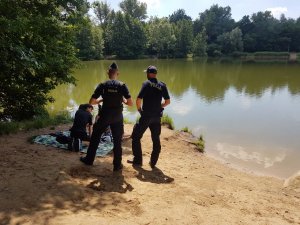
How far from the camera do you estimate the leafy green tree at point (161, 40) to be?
67.3 meters

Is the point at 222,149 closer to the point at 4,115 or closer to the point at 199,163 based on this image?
the point at 199,163

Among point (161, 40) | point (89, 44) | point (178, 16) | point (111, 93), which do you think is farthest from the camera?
point (178, 16)

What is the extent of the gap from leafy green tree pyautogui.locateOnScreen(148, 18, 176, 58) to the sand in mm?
61349

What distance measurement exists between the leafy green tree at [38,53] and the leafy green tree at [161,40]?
5662cm

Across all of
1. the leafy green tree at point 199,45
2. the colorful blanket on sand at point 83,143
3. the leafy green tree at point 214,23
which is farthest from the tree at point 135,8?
the colorful blanket on sand at point 83,143

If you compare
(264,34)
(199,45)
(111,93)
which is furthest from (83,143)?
(264,34)

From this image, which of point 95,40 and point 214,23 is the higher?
point 214,23

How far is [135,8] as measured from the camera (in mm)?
81438

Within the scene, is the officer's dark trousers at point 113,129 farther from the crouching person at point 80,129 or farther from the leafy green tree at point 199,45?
the leafy green tree at point 199,45

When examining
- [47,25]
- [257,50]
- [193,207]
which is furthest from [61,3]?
[257,50]

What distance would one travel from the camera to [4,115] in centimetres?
1070

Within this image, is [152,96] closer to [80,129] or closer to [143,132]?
[143,132]

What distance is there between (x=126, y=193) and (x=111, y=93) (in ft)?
5.62

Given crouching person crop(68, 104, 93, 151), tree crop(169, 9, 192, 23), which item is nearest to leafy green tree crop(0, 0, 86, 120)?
crouching person crop(68, 104, 93, 151)
